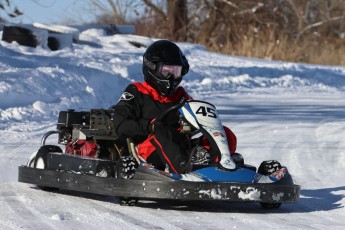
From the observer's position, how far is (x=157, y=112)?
6973mm

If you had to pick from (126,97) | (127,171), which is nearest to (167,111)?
(126,97)

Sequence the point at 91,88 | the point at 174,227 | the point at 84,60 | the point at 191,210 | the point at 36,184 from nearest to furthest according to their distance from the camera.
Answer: the point at 174,227
the point at 191,210
the point at 36,184
the point at 91,88
the point at 84,60

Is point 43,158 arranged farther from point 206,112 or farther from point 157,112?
point 206,112

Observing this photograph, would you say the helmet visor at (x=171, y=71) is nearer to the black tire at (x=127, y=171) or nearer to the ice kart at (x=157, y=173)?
the ice kart at (x=157, y=173)

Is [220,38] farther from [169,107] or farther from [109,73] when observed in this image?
[169,107]

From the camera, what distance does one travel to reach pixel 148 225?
5.60 meters

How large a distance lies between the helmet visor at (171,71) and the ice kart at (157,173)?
0.45 meters

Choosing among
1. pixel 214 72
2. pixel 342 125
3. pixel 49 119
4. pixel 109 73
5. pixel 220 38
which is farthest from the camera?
pixel 220 38

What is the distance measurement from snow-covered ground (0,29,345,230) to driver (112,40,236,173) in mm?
383

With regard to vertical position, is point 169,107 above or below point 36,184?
above

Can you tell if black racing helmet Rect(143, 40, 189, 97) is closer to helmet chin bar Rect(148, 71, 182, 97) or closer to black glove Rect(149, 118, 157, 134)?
helmet chin bar Rect(148, 71, 182, 97)

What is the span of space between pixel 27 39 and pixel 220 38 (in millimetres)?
14068

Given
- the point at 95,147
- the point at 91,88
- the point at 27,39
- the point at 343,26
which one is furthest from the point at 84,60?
the point at 343,26

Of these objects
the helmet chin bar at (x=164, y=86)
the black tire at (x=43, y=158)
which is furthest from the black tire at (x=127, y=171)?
the black tire at (x=43, y=158)
